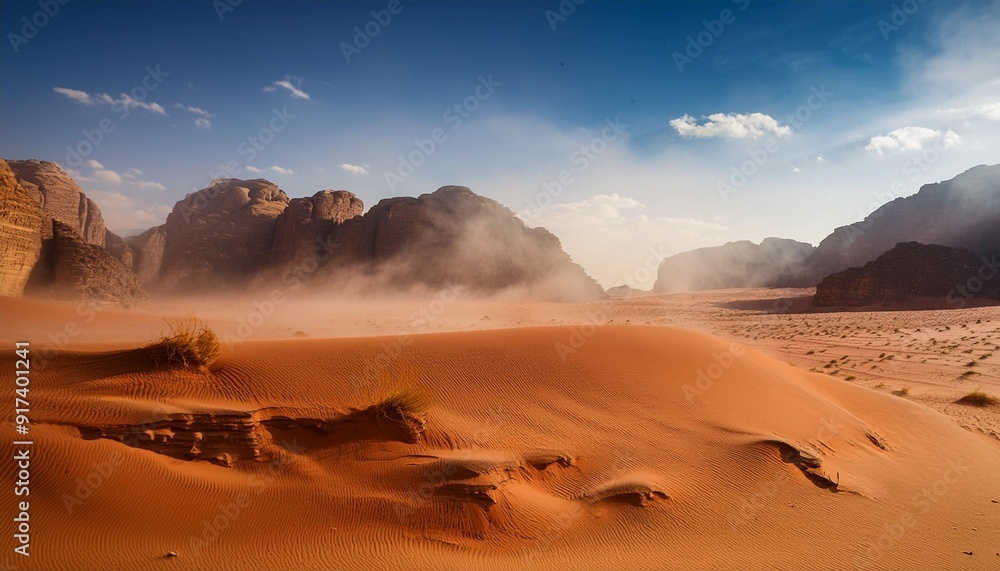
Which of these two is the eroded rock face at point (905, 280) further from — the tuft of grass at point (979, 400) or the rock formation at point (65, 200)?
the rock formation at point (65, 200)

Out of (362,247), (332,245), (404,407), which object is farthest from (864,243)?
(404,407)

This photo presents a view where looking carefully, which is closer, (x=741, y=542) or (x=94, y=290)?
(x=741, y=542)

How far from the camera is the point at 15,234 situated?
20.7 m

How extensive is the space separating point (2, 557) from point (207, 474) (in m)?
1.66

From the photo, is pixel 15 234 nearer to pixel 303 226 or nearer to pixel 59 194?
pixel 303 226

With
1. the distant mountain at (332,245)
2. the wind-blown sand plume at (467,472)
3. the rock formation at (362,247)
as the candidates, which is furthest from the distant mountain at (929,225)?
the wind-blown sand plume at (467,472)

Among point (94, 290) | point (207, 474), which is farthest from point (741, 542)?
point (94, 290)

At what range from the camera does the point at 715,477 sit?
6523 mm

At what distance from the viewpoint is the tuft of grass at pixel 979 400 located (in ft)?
38.4

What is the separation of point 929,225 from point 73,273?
119754 millimetres

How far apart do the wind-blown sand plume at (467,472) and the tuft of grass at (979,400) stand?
3.90 meters

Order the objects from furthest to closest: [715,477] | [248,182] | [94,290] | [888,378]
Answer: [248,182]
[94,290]
[888,378]
[715,477]

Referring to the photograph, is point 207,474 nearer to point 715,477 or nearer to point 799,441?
point 715,477

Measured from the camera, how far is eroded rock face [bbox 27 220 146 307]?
22.6 metres
